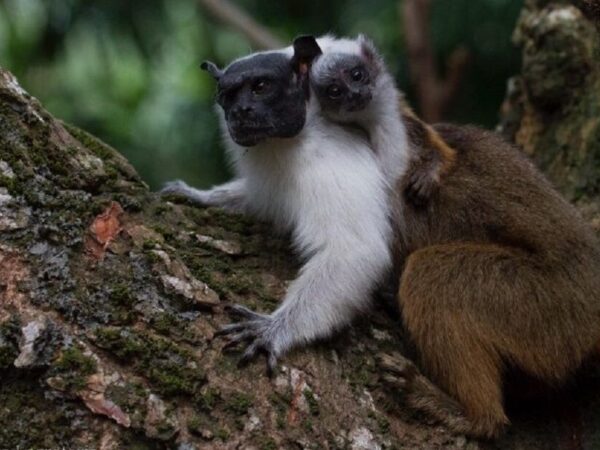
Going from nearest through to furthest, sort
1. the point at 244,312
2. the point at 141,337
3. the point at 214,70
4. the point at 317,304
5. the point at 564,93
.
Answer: the point at 141,337
the point at 244,312
the point at 317,304
the point at 214,70
the point at 564,93

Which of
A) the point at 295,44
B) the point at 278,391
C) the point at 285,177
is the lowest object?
the point at 278,391

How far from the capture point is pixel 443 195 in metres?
5.97

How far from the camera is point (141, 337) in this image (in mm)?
4457

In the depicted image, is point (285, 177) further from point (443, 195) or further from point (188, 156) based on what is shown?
point (188, 156)

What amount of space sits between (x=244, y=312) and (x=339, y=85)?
1731mm

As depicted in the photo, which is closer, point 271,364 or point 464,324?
point 271,364

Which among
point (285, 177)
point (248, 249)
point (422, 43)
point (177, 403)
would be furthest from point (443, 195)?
point (422, 43)

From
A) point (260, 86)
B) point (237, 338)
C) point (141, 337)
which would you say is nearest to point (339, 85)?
point (260, 86)

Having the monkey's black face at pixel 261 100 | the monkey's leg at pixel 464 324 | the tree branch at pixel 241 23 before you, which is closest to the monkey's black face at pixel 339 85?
the monkey's black face at pixel 261 100

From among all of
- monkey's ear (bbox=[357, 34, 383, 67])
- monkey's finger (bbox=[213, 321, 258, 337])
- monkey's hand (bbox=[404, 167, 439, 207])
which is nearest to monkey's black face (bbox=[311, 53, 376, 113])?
monkey's ear (bbox=[357, 34, 383, 67])

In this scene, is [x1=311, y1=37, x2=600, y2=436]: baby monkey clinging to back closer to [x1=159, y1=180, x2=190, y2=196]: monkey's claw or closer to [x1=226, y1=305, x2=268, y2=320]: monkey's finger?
[x1=226, y1=305, x2=268, y2=320]: monkey's finger

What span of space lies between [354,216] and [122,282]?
154 cm

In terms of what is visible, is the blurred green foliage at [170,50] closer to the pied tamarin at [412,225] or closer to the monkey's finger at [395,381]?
the pied tamarin at [412,225]

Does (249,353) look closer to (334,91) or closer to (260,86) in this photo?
(260,86)
